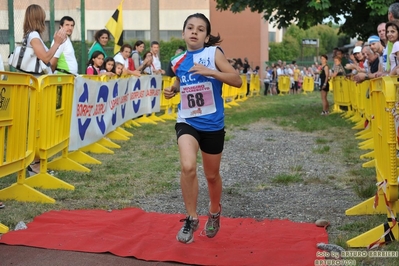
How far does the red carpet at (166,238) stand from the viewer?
557 cm

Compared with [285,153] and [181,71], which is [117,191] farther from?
[285,153]

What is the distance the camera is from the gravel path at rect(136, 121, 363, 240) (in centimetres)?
757

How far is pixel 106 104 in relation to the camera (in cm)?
1297

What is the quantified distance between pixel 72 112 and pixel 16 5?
3.14 metres

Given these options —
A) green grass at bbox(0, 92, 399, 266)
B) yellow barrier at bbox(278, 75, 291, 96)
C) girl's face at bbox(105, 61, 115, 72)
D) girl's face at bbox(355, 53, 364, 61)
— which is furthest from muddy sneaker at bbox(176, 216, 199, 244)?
yellow barrier at bbox(278, 75, 291, 96)

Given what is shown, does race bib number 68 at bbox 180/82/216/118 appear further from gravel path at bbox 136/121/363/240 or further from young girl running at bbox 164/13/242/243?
gravel path at bbox 136/121/363/240

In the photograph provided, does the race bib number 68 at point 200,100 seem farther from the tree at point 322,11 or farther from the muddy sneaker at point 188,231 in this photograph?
the tree at point 322,11

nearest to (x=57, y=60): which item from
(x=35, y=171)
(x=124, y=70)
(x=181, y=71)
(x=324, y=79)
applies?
(x=35, y=171)

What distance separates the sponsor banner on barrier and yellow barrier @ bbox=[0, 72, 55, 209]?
222 centimetres

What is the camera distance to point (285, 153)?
12570 mm

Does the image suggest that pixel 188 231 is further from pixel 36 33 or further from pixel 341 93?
pixel 341 93

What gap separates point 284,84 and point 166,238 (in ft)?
132

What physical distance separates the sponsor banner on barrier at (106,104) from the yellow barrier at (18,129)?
2.22 metres

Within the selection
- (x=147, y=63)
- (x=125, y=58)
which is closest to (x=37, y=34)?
(x=125, y=58)
